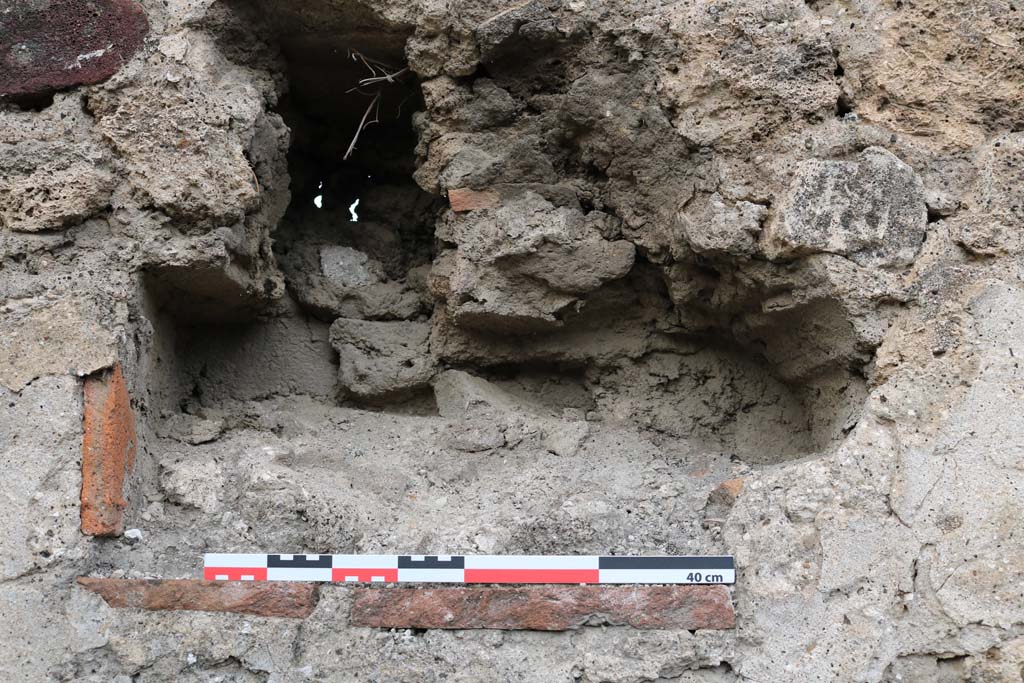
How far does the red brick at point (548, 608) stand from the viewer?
66.4 inches

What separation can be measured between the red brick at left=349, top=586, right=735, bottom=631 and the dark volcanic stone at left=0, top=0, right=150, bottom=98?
1.20 m

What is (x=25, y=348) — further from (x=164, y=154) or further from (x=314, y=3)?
(x=314, y=3)

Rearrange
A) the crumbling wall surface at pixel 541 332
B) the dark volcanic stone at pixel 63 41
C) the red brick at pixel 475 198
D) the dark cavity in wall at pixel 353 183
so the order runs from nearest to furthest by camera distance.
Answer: the crumbling wall surface at pixel 541 332
the dark volcanic stone at pixel 63 41
the red brick at pixel 475 198
the dark cavity in wall at pixel 353 183

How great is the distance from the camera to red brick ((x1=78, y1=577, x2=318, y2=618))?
5.64 feet

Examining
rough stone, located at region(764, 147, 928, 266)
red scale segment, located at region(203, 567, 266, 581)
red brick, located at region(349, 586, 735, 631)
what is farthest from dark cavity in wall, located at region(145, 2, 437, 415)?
rough stone, located at region(764, 147, 928, 266)

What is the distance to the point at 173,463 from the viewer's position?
1.89 metres

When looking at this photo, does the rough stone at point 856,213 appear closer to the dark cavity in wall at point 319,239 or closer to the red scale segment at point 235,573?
the dark cavity in wall at point 319,239

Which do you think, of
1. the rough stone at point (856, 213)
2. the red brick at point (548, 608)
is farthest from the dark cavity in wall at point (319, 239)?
the rough stone at point (856, 213)

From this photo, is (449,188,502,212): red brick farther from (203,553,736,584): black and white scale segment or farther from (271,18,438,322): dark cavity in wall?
(203,553,736,584): black and white scale segment

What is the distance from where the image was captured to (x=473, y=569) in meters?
1.75

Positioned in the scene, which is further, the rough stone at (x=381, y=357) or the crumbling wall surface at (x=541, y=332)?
the rough stone at (x=381, y=357)

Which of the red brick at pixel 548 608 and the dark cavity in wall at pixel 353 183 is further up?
the dark cavity in wall at pixel 353 183

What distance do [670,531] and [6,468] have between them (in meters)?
1.23

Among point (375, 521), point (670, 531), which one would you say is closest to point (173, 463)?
point (375, 521)
